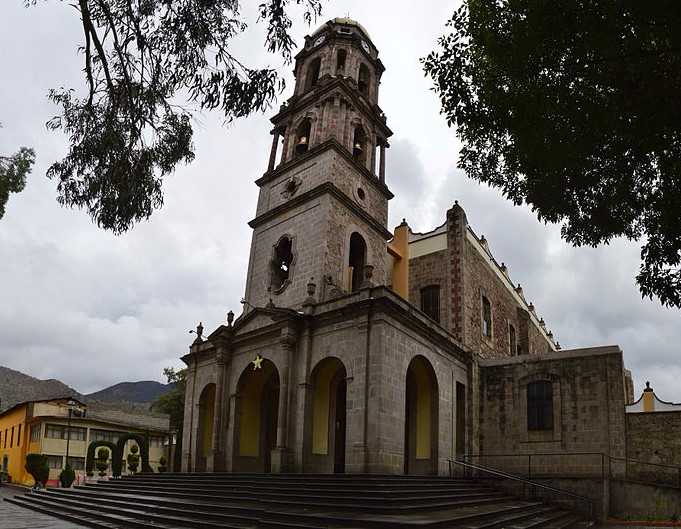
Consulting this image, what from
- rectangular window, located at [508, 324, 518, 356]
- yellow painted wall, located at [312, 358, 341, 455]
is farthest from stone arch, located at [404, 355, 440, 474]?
rectangular window, located at [508, 324, 518, 356]

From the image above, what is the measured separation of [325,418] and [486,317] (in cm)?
1105

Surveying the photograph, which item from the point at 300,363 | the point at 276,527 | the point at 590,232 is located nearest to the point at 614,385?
the point at 300,363

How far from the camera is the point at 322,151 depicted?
74.8ft

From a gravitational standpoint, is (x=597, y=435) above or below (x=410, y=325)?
below

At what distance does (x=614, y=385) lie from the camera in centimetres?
2002

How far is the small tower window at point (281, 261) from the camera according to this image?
2247 cm

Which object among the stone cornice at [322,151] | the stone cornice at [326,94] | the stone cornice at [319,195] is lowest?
the stone cornice at [319,195]

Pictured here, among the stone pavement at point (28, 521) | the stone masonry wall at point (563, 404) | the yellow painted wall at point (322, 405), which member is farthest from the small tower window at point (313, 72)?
the stone pavement at point (28, 521)

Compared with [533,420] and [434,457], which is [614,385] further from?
[434,457]

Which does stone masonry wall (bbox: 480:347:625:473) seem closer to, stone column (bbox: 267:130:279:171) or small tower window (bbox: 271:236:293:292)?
small tower window (bbox: 271:236:293:292)

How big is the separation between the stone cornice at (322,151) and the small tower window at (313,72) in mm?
4598

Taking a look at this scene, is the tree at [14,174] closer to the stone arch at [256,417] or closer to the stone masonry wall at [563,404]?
the stone arch at [256,417]

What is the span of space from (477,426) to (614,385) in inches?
200

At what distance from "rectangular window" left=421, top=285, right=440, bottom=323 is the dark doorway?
652 cm
